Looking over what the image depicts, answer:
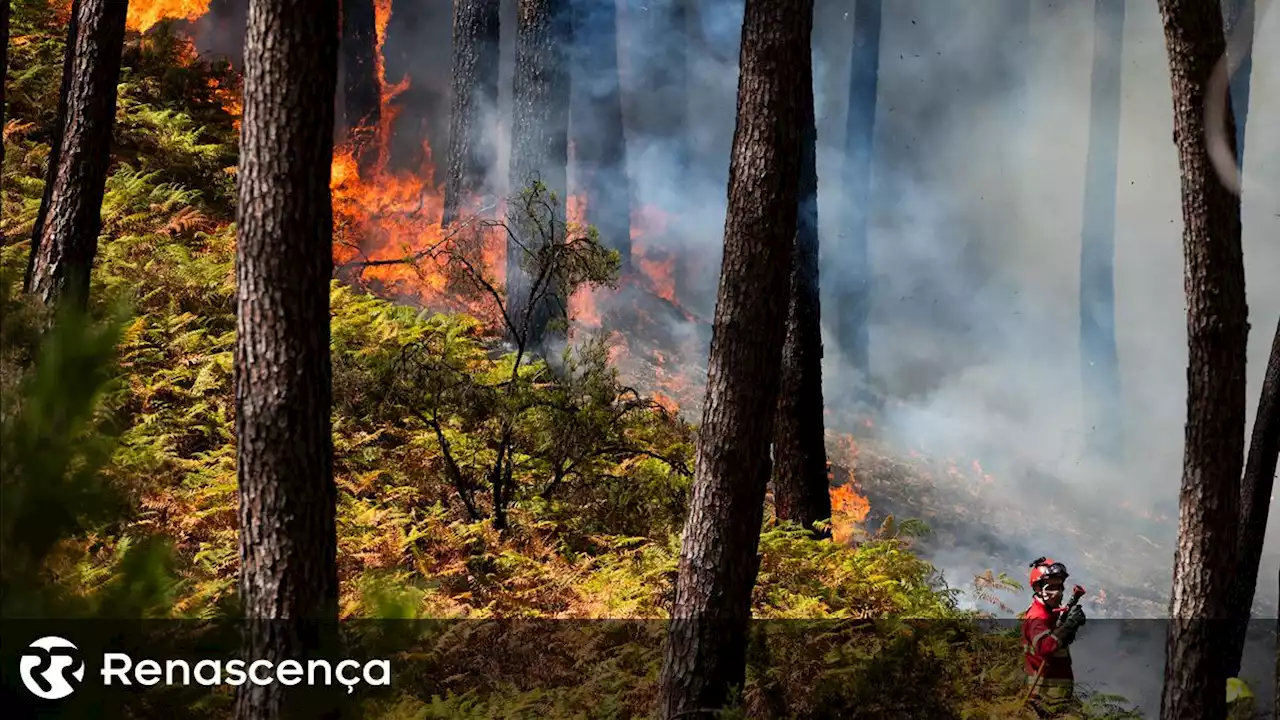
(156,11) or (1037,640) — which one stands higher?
(156,11)

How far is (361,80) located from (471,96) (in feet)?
14.3

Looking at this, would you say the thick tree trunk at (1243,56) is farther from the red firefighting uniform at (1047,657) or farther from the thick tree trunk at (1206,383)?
the red firefighting uniform at (1047,657)

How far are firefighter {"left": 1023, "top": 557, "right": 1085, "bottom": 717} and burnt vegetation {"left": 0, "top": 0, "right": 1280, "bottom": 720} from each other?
230 millimetres

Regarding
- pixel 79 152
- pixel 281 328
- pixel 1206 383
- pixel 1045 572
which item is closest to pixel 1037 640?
pixel 1045 572

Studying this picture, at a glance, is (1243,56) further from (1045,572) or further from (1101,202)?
(1045,572)

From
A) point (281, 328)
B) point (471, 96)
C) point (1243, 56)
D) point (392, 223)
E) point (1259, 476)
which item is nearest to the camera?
point (281, 328)

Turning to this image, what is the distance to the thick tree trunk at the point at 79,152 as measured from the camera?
7809 mm

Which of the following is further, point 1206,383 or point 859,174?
point 859,174

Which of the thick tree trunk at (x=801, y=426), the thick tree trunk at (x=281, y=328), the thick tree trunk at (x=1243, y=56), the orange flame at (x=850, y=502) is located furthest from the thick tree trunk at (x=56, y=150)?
the thick tree trunk at (x=1243, y=56)

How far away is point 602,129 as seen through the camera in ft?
67.7

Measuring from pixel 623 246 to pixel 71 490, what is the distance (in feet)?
58.6

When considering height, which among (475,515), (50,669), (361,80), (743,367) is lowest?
(50,669)

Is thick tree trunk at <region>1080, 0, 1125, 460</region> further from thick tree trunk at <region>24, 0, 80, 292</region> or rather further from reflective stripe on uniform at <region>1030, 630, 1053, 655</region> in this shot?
thick tree trunk at <region>24, 0, 80, 292</region>

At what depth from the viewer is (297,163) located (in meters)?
4.67
